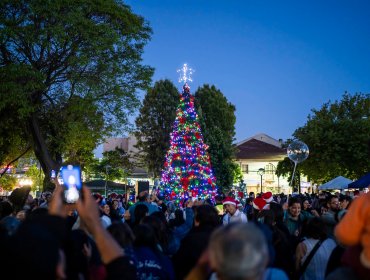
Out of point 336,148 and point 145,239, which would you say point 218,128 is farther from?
point 145,239

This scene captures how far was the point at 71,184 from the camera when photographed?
368 cm

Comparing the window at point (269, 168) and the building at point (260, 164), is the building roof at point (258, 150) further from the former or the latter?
the window at point (269, 168)

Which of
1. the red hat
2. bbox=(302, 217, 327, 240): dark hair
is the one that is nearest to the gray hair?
bbox=(302, 217, 327, 240): dark hair

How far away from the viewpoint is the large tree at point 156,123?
172ft

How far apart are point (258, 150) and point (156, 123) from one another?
1300 inches

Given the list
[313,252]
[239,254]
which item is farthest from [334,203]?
[239,254]

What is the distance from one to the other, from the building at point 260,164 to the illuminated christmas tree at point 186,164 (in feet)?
143

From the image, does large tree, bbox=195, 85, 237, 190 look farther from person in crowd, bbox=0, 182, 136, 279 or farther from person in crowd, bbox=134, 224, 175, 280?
person in crowd, bbox=0, 182, 136, 279

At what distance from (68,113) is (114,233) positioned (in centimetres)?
2839

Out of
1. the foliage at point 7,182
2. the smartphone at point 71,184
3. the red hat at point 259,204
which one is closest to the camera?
the smartphone at point 71,184

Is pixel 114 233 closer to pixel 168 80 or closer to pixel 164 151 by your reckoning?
pixel 164 151

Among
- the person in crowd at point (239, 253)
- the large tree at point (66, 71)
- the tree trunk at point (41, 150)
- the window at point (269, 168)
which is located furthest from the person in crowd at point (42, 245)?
the window at point (269, 168)

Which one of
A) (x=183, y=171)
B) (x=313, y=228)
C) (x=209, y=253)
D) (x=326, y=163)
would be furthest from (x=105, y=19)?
(x=209, y=253)

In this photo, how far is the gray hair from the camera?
240 cm
